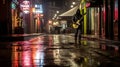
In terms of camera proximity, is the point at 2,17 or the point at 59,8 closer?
the point at 2,17

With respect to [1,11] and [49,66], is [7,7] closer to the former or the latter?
[1,11]

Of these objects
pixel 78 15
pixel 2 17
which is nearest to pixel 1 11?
pixel 2 17

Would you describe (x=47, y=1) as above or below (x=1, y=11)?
above

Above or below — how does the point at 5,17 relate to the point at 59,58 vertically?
above

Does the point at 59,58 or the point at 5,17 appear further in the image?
the point at 5,17

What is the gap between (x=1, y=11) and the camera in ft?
102

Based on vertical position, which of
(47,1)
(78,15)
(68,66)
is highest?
(47,1)

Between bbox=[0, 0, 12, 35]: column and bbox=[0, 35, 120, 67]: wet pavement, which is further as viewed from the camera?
bbox=[0, 0, 12, 35]: column

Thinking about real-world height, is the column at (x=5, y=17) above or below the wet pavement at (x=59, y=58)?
above

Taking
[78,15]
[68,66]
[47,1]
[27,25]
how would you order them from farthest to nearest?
[47,1] → [27,25] → [78,15] → [68,66]

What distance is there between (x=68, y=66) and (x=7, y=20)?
2351 centimetres

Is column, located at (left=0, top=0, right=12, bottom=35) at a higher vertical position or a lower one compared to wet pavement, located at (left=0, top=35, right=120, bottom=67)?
higher

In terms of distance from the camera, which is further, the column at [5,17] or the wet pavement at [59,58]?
the column at [5,17]

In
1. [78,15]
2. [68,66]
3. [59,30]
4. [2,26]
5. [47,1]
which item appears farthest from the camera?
[47,1]
